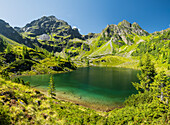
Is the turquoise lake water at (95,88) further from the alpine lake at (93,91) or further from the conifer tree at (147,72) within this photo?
the conifer tree at (147,72)

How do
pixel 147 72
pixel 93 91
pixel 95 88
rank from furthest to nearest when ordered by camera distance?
1. pixel 95 88
2. pixel 93 91
3. pixel 147 72

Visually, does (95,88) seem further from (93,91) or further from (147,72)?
(147,72)

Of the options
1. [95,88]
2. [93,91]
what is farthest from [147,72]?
[95,88]

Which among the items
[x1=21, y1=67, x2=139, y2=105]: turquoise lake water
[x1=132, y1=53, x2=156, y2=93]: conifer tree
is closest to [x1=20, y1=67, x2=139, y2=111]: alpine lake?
[x1=21, y1=67, x2=139, y2=105]: turquoise lake water

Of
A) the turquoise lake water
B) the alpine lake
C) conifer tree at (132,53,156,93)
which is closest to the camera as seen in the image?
conifer tree at (132,53,156,93)

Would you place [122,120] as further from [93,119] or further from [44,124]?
[44,124]

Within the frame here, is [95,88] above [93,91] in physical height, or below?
above

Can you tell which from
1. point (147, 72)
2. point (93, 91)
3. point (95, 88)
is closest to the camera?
point (147, 72)

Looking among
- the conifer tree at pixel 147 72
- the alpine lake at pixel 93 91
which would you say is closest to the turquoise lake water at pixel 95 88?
the alpine lake at pixel 93 91

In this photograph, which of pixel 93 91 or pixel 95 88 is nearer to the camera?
pixel 93 91

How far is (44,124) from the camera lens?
47.7 ft

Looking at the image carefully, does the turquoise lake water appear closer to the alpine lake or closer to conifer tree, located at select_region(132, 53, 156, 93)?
the alpine lake

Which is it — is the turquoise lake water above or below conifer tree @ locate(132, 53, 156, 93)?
below

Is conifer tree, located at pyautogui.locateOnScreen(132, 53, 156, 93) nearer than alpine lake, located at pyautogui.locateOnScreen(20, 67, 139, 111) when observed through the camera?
Yes
